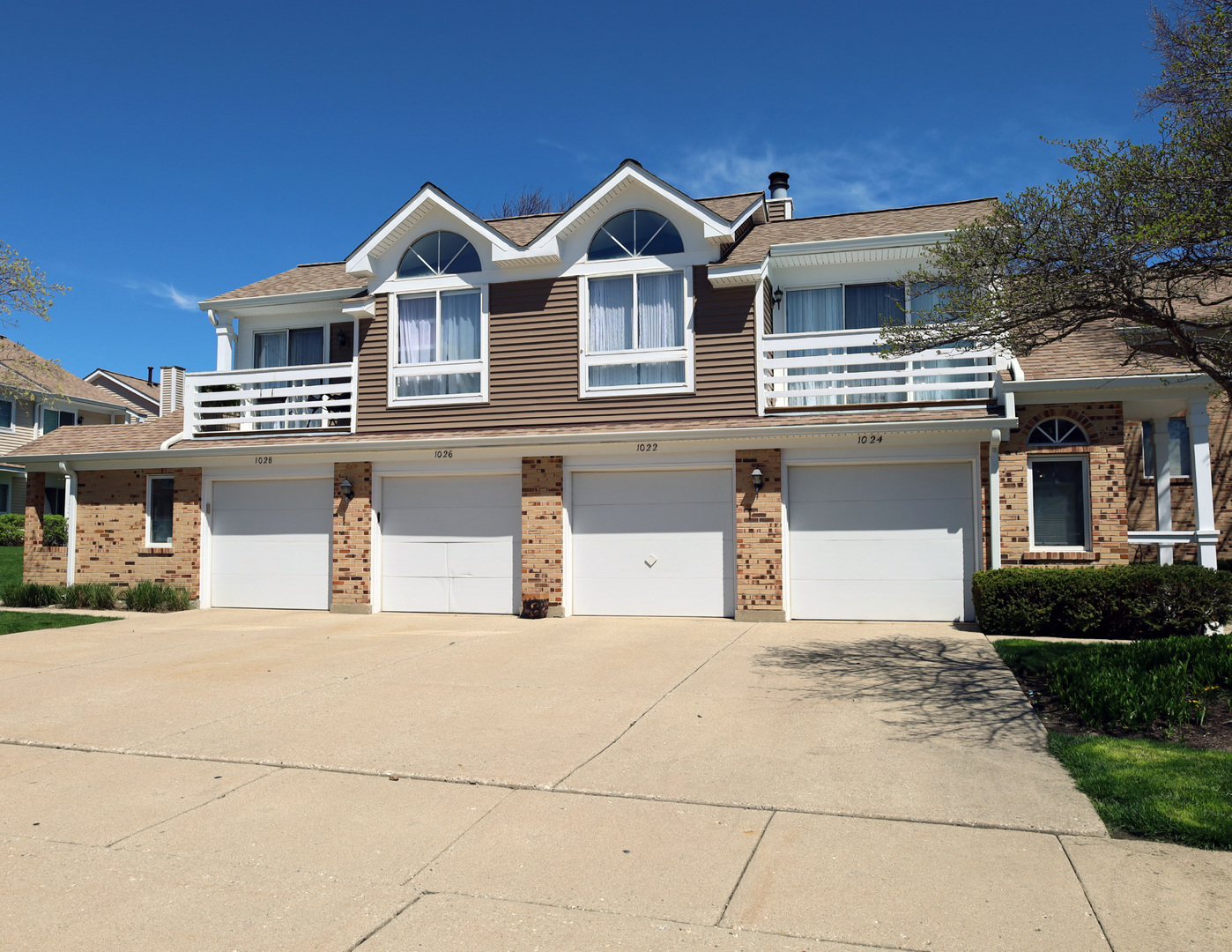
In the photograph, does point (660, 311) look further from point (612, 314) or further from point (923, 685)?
point (923, 685)

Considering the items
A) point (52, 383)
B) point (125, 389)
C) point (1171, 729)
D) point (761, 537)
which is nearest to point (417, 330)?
point (761, 537)

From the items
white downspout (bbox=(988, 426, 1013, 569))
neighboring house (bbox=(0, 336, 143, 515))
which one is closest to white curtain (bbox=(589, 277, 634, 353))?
white downspout (bbox=(988, 426, 1013, 569))

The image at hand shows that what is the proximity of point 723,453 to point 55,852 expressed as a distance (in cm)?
1078

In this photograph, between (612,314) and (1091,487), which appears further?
(612,314)

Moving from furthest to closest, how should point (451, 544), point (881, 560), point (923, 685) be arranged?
point (451, 544), point (881, 560), point (923, 685)

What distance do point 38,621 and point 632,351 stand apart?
1047 cm

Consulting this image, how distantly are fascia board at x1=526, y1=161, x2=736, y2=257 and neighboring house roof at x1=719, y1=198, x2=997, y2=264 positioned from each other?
0.70 metres

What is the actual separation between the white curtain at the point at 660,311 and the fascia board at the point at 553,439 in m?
1.70

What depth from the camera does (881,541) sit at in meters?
13.9

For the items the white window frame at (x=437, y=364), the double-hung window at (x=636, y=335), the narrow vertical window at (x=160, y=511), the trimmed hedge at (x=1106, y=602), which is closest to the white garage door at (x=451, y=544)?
the white window frame at (x=437, y=364)

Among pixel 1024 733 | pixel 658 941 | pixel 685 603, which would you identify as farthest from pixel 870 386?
pixel 658 941

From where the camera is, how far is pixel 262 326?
59.6 ft

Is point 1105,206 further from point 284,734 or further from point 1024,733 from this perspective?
point 284,734

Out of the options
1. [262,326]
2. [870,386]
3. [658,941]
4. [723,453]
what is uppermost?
[262,326]
